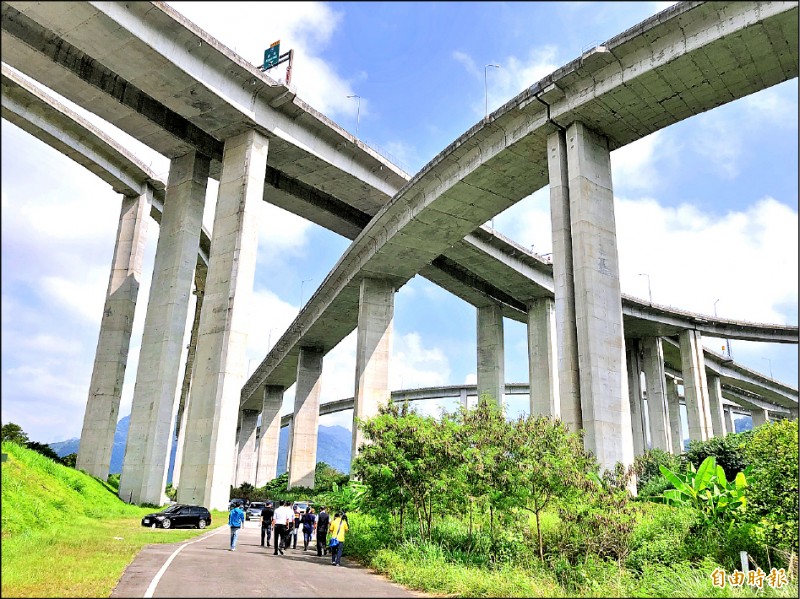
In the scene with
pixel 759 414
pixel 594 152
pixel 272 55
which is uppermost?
pixel 272 55

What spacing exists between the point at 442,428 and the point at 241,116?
22.5 metres

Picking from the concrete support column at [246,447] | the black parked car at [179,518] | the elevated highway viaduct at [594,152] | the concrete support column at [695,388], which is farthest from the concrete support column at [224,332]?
the concrete support column at [246,447]

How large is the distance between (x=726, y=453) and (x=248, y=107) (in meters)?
28.7

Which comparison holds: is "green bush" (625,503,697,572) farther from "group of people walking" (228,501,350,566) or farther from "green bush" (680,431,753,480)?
"green bush" (680,431,753,480)

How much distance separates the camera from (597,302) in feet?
80.8

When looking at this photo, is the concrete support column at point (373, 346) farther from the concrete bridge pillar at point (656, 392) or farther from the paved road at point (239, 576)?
the concrete bridge pillar at point (656, 392)

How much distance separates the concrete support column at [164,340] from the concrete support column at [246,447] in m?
51.9

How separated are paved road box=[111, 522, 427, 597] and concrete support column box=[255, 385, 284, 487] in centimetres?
5287

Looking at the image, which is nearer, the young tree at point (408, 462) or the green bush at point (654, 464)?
the young tree at point (408, 462)

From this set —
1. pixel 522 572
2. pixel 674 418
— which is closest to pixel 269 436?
pixel 674 418

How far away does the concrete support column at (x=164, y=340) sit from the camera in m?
33.9

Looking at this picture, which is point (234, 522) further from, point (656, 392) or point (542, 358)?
point (656, 392)

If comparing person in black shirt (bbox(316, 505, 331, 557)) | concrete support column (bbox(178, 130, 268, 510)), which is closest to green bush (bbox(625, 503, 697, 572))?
person in black shirt (bbox(316, 505, 331, 557))

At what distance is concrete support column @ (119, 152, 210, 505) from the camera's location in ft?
111
